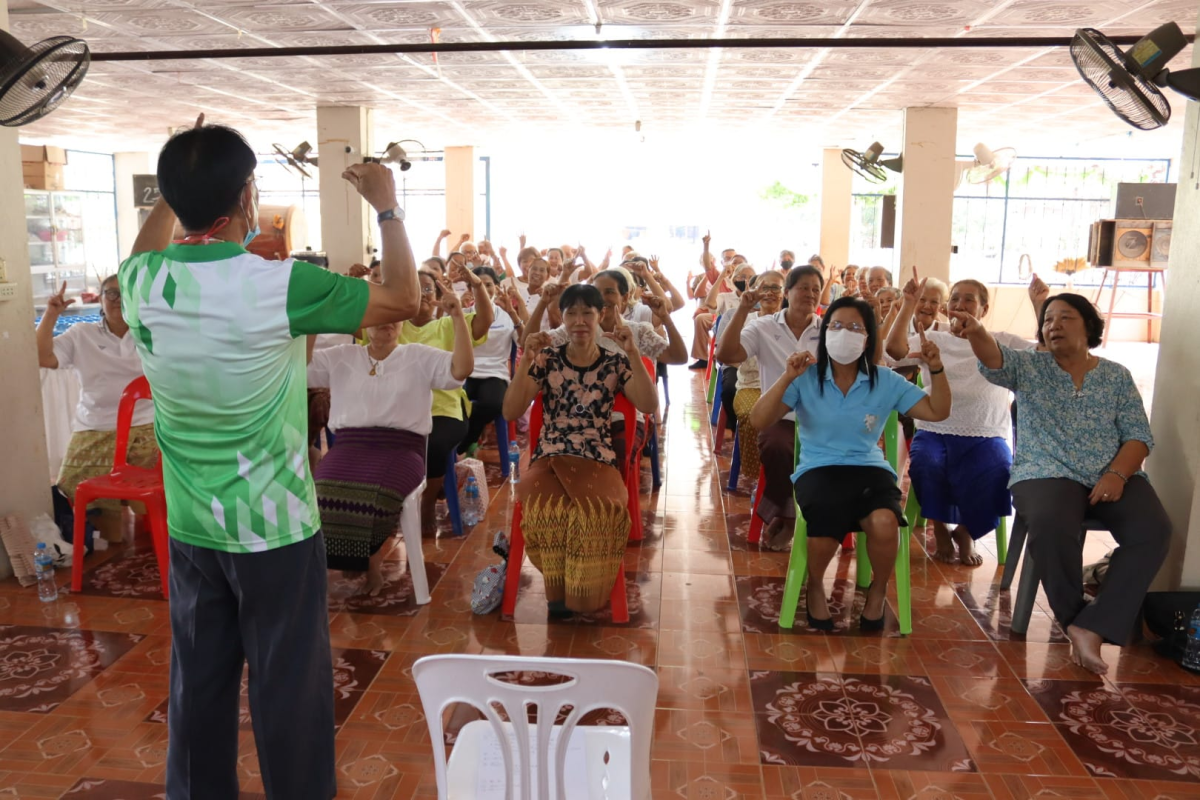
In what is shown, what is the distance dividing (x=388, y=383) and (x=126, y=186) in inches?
617

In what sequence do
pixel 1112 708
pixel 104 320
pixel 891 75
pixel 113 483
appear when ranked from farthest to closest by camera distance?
pixel 891 75 < pixel 104 320 < pixel 113 483 < pixel 1112 708

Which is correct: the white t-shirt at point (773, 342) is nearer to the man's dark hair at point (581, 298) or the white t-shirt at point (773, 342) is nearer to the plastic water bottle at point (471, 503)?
the man's dark hair at point (581, 298)

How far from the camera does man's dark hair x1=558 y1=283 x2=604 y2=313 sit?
149 inches

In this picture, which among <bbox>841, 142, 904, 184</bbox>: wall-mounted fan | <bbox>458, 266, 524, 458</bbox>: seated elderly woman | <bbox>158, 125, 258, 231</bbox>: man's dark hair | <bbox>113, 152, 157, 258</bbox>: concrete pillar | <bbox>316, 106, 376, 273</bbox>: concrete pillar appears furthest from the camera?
<bbox>113, 152, 157, 258</bbox>: concrete pillar

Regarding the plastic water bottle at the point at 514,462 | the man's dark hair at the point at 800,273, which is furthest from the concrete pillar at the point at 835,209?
the man's dark hair at the point at 800,273

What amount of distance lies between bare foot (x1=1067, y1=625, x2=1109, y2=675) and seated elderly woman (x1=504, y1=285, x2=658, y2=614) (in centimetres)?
168

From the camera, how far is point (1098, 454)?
3.54 m

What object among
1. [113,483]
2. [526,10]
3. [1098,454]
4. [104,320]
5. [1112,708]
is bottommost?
[1112,708]

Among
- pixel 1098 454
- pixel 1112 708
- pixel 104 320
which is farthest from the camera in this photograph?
pixel 104 320

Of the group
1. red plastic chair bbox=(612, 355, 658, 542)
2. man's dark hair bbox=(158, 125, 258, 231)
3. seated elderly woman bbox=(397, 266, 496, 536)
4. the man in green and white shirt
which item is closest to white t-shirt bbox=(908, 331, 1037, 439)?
red plastic chair bbox=(612, 355, 658, 542)

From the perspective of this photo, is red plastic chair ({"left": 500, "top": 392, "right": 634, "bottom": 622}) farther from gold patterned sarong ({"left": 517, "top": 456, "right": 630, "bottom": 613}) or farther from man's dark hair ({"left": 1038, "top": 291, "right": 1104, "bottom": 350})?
man's dark hair ({"left": 1038, "top": 291, "right": 1104, "bottom": 350})

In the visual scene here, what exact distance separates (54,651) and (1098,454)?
3.93 m

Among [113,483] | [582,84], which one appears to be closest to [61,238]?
[582,84]

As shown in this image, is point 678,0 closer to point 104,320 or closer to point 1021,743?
point 104,320
